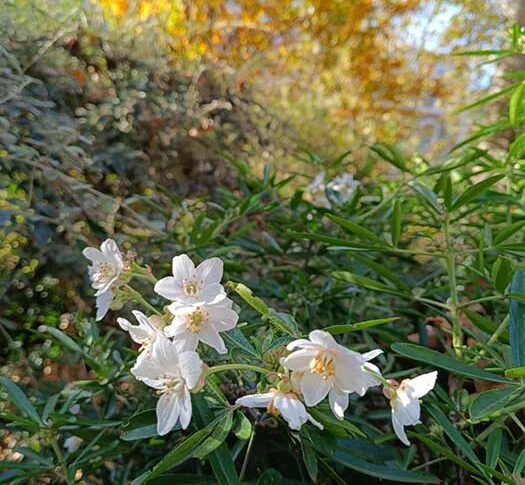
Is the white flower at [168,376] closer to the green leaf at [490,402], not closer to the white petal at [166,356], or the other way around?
the white petal at [166,356]

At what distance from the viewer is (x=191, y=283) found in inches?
26.0

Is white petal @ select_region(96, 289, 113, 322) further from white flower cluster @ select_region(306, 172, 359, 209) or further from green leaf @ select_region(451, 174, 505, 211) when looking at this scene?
white flower cluster @ select_region(306, 172, 359, 209)

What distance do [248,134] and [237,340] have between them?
64.8 inches

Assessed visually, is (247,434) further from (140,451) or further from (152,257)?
(152,257)

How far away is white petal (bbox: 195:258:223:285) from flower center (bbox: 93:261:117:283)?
125mm

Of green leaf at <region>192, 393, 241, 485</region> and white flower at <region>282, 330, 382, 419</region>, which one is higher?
white flower at <region>282, 330, 382, 419</region>

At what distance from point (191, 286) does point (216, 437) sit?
16 cm

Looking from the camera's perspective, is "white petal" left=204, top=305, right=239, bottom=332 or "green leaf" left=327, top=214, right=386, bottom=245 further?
"green leaf" left=327, top=214, right=386, bottom=245

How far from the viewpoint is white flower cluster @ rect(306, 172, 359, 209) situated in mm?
1461

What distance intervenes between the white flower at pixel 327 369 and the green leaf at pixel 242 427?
0.07 metres

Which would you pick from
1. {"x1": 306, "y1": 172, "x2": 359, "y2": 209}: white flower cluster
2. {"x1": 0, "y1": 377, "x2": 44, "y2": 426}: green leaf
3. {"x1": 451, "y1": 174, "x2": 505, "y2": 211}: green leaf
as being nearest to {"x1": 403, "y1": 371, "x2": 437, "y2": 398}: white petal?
{"x1": 451, "y1": 174, "x2": 505, "y2": 211}: green leaf

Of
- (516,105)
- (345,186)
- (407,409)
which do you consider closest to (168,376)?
(407,409)

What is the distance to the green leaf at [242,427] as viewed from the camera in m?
A: 0.58

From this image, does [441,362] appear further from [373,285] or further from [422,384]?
[373,285]
